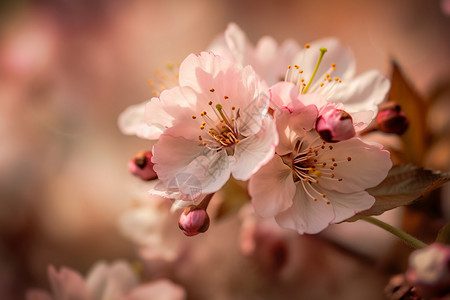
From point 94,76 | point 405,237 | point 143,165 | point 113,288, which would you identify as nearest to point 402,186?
point 405,237

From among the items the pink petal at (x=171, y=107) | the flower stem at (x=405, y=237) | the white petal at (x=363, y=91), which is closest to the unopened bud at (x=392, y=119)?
the white petal at (x=363, y=91)

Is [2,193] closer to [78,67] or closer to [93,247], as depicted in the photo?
[93,247]

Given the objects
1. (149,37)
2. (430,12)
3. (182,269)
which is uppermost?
(149,37)

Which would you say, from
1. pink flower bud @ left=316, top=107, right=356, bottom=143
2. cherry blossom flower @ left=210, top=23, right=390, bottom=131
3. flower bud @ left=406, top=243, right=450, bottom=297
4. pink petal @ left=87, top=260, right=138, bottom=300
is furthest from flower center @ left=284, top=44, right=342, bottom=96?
pink petal @ left=87, top=260, right=138, bottom=300

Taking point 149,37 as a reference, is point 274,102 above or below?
below

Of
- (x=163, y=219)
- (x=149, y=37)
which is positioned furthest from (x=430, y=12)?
(x=163, y=219)

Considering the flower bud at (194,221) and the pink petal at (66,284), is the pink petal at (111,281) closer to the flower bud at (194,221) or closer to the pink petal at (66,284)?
the pink petal at (66,284)
